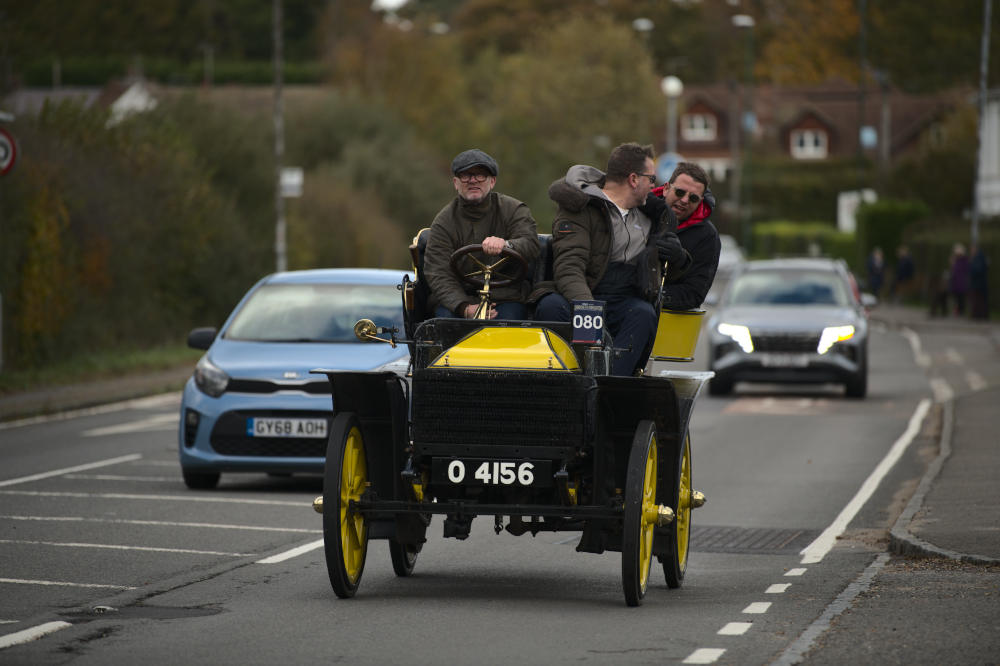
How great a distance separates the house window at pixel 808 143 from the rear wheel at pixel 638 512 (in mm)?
126000

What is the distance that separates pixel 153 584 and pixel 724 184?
104 meters

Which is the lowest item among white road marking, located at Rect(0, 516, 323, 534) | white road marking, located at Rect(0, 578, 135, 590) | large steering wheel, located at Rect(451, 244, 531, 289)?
white road marking, located at Rect(0, 516, 323, 534)

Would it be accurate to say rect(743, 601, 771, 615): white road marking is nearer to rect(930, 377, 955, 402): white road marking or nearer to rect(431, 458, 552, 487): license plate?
rect(431, 458, 552, 487): license plate

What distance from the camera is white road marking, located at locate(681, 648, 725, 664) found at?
307 inches

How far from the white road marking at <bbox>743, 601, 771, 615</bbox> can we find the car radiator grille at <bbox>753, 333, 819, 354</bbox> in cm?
1517

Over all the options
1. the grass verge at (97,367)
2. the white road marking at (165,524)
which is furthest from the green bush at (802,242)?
the white road marking at (165,524)

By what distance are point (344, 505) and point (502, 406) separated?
3.06 feet

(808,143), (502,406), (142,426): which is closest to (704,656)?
(502,406)

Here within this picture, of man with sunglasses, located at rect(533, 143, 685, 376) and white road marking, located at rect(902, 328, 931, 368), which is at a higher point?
man with sunglasses, located at rect(533, 143, 685, 376)

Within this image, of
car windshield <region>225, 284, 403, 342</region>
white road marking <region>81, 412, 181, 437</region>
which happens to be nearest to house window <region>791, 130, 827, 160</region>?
white road marking <region>81, 412, 181, 437</region>

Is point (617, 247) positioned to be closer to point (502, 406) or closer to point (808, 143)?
point (502, 406)

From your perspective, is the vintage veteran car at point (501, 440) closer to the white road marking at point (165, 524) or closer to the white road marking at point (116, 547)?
the white road marking at point (116, 547)

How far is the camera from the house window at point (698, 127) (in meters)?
138

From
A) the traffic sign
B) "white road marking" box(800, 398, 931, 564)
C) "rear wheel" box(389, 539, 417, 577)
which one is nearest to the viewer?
"rear wheel" box(389, 539, 417, 577)
